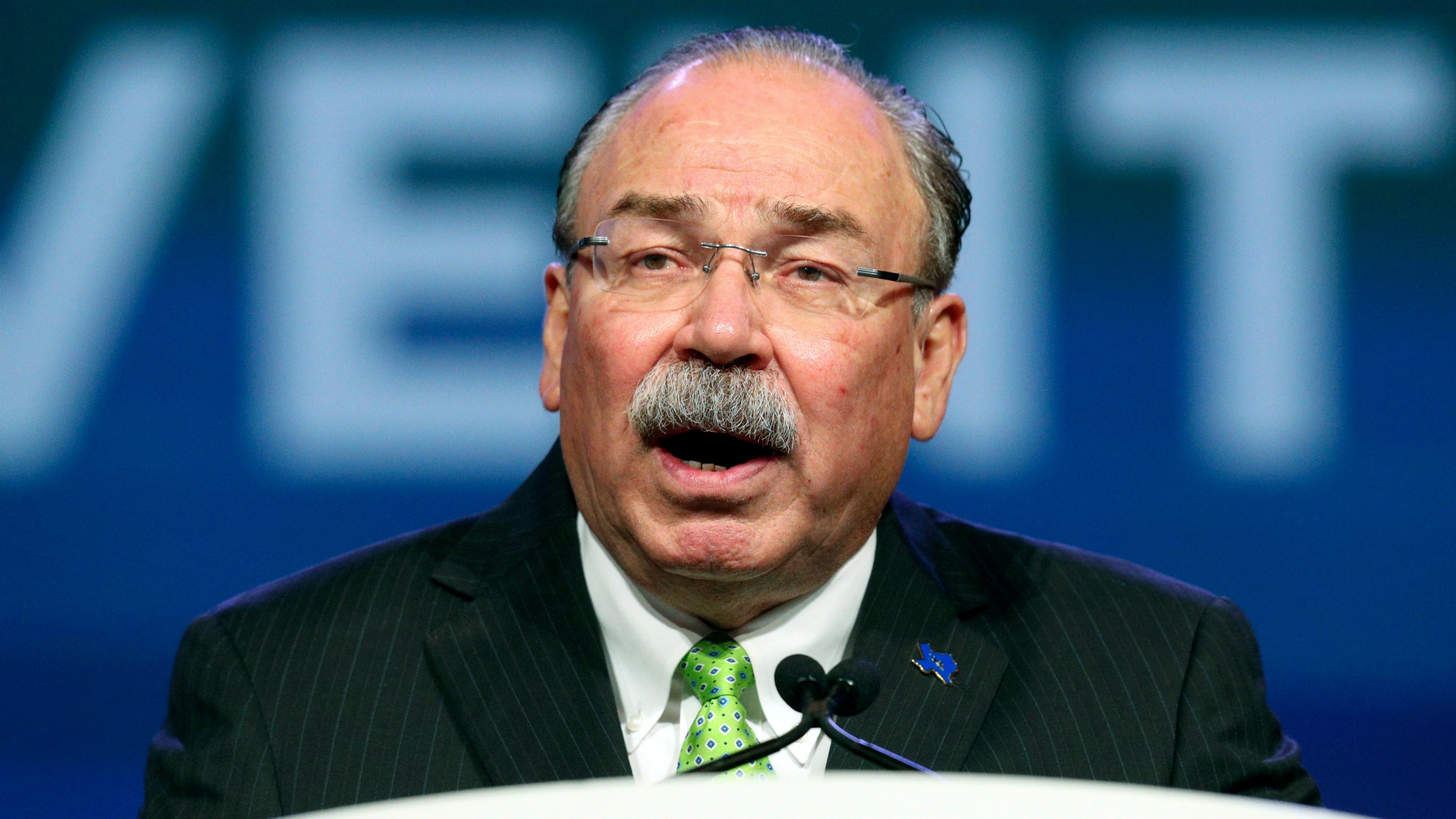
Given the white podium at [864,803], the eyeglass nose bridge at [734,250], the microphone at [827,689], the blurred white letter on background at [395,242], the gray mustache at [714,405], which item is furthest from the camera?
the blurred white letter on background at [395,242]

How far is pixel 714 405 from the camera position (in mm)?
1687

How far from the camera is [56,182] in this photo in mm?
3061

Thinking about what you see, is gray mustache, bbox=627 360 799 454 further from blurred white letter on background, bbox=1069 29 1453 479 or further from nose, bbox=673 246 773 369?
blurred white letter on background, bbox=1069 29 1453 479

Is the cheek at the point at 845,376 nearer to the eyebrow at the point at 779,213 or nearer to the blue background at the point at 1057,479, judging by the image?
the eyebrow at the point at 779,213

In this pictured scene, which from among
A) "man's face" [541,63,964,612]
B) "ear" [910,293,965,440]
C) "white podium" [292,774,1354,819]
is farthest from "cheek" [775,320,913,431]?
"white podium" [292,774,1354,819]

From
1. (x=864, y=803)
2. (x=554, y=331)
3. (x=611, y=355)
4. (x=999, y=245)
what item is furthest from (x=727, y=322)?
(x=999, y=245)

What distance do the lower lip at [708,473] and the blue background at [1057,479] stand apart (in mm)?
1380

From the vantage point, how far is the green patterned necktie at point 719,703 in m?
1.72

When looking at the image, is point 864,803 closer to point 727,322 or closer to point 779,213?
point 727,322

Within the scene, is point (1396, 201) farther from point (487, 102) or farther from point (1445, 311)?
point (487, 102)

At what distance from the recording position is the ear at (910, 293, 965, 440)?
6.61ft

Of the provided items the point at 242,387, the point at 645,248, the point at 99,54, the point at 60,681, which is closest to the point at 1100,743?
the point at 645,248

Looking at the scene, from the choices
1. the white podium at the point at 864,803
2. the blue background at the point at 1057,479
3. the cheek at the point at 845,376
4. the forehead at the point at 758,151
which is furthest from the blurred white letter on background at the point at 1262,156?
the white podium at the point at 864,803

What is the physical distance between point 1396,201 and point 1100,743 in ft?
5.79
